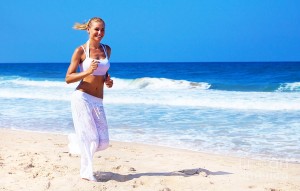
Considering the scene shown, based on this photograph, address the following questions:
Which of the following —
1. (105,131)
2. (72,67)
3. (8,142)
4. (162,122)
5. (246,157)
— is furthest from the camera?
(162,122)

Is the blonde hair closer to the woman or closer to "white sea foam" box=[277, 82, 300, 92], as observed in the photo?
the woman

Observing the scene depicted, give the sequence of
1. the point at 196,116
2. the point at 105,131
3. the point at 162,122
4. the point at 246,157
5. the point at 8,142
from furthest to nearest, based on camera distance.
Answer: the point at 196,116 → the point at 162,122 → the point at 8,142 → the point at 246,157 → the point at 105,131

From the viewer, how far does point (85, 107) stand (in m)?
4.75

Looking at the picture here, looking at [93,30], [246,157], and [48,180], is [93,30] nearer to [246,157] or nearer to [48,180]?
[48,180]

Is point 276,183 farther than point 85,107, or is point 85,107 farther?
point 276,183

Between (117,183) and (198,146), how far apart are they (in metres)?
3.14

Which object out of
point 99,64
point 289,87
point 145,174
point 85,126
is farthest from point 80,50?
point 289,87

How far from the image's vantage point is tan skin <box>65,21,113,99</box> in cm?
457

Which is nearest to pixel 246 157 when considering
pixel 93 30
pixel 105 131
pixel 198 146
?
pixel 198 146

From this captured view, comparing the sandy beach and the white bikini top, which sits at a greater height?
the white bikini top

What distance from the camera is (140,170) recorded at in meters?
5.68

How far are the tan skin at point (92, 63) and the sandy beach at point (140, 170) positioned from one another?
3.34 ft

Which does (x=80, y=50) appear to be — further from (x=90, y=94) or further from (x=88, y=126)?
(x=88, y=126)

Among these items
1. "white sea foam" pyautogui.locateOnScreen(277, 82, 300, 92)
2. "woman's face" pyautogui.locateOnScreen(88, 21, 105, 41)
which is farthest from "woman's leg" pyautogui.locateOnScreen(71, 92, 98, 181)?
"white sea foam" pyautogui.locateOnScreen(277, 82, 300, 92)
